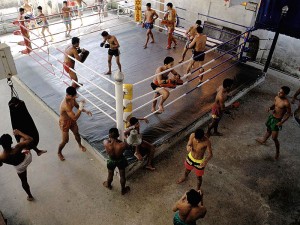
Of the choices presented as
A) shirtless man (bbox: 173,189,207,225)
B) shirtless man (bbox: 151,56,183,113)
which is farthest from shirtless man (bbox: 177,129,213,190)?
shirtless man (bbox: 151,56,183,113)

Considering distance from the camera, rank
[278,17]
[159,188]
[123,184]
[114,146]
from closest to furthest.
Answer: [114,146] < [123,184] < [159,188] < [278,17]

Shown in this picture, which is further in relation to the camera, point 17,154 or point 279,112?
point 279,112

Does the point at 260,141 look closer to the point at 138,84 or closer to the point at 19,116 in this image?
the point at 138,84

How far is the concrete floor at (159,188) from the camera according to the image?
421 cm

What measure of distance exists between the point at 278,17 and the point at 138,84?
435cm

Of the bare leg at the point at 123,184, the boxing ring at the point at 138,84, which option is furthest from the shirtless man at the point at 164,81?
the bare leg at the point at 123,184

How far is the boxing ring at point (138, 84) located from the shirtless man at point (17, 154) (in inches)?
51.9

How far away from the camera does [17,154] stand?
3822 millimetres

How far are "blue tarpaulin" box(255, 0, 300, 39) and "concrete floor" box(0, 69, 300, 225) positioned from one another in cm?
321

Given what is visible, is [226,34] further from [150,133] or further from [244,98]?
[150,133]

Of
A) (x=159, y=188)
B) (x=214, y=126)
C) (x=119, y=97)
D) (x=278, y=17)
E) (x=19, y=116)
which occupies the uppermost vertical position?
(x=278, y=17)

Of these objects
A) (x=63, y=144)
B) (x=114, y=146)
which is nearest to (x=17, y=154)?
(x=63, y=144)

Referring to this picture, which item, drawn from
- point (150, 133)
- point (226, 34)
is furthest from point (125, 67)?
point (226, 34)

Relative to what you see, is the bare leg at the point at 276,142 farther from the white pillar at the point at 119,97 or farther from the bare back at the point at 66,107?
the bare back at the point at 66,107
